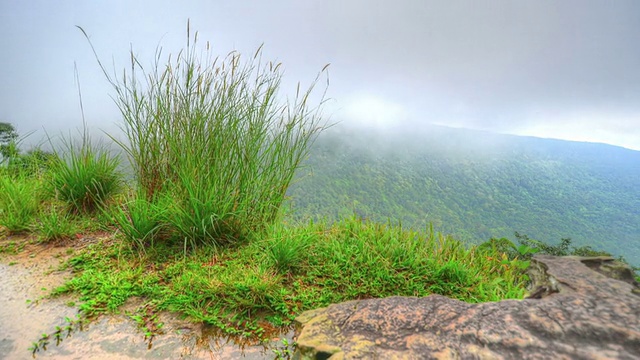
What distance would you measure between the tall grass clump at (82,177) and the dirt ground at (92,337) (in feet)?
4.56

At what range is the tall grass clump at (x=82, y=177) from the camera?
11.6ft

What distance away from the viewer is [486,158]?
54938 millimetres

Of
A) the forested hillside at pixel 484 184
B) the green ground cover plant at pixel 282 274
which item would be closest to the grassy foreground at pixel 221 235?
the green ground cover plant at pixel 282 274

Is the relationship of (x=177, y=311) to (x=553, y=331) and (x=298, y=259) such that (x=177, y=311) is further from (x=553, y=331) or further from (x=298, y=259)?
(x=553, y=331)

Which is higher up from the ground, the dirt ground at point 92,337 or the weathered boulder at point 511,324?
the weathered boulder at point 511,324

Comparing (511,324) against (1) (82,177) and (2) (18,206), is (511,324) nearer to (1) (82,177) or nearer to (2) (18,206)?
(1) (82,177)

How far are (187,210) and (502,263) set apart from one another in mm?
2779

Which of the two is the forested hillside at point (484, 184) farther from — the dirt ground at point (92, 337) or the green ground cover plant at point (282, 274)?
the dirt ground at point (92, 337)

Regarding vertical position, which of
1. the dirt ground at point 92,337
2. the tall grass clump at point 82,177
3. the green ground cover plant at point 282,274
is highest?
the tall grass clump at point 82,177

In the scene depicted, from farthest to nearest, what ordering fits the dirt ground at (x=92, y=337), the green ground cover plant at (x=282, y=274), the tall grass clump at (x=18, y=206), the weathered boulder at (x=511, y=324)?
the tall grass clump at (x=18, y=206) → the green ground cover plant at (x=282, y=274) → the dirt ground at (x=92, y=337) → the weathered boulder at (x=511, y=324)

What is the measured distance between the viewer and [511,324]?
3.78 ft

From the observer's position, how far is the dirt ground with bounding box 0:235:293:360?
169cm

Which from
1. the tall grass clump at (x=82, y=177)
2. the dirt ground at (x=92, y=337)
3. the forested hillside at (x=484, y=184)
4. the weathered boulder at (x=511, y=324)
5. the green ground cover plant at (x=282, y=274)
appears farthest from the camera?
the forested hillside at (x=484, y=184)

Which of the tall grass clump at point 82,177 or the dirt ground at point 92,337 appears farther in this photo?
the tall grass clump at point 82,177
